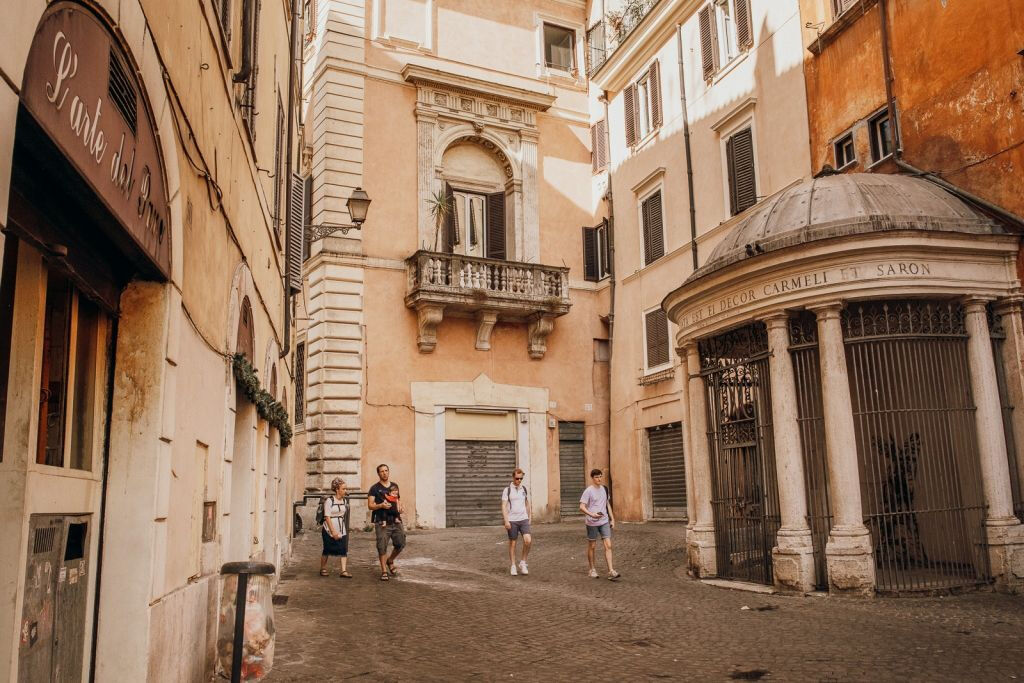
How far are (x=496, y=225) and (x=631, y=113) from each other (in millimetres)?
4595

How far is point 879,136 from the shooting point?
1372 centimetres

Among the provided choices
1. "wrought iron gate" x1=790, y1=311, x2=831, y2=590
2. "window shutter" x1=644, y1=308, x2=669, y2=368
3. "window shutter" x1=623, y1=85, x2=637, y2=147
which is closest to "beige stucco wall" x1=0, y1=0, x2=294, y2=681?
"wrought iron gate" x1=790, y1=311, x2=831, y2=590

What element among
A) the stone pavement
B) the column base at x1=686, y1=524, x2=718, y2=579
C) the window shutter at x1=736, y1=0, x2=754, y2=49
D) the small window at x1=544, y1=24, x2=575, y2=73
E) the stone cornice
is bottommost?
the stone pavement

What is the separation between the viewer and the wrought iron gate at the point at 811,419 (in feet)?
34.7

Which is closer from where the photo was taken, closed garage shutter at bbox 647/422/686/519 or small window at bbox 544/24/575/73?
closed garage shutter at bbox 647/422/686/519

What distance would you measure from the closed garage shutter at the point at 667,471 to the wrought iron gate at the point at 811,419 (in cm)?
909

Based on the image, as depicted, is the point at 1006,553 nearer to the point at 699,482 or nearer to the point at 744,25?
the point at 699,482

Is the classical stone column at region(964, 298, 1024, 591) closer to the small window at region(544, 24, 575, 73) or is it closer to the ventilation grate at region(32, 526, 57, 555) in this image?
the ventilation grate at region(32, 526, 57, 555)

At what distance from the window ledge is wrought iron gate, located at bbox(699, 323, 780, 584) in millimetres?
7839

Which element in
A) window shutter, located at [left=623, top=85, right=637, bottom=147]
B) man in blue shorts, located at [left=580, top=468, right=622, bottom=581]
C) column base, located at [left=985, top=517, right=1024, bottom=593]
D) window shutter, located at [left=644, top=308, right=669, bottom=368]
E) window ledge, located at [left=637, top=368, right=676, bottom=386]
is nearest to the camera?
column base, located at [left=985, top=517, right=1024, bottom=593]

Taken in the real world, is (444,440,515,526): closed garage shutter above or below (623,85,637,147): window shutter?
below

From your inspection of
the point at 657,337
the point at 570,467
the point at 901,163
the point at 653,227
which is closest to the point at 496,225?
the point at 653,227

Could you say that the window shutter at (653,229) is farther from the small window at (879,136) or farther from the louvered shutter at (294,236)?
the louvered shutter at (294,236)

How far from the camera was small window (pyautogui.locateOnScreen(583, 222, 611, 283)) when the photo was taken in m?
23.9
